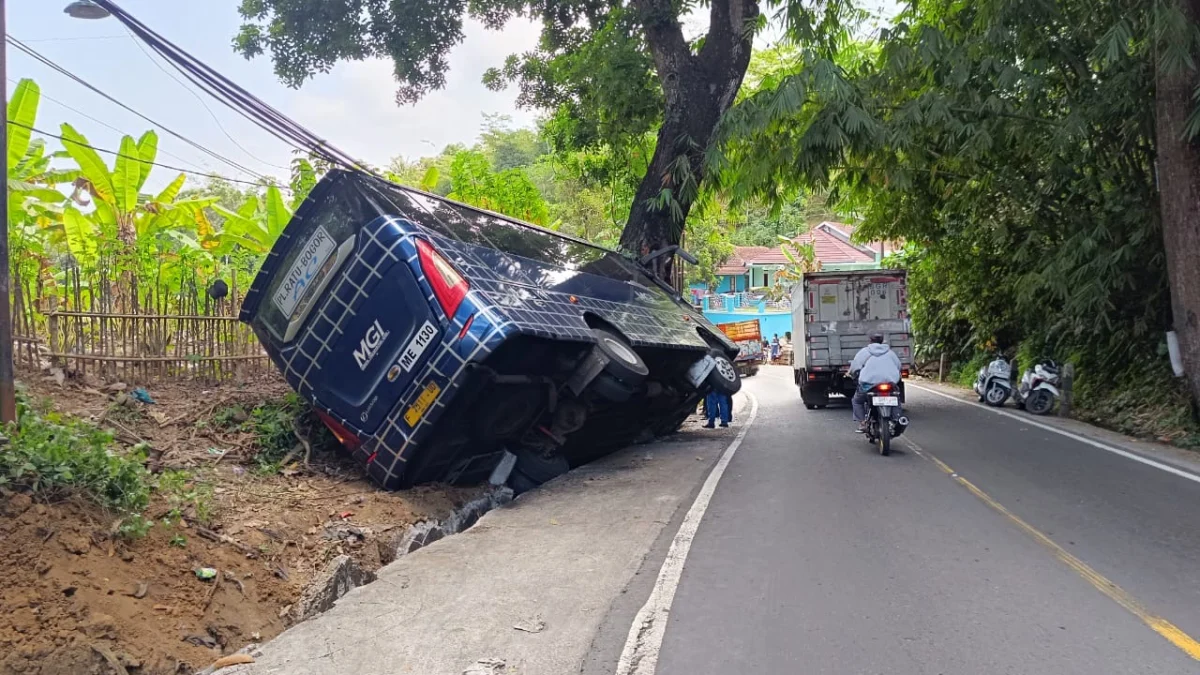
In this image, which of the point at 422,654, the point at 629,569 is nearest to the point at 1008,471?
the point at 629,569

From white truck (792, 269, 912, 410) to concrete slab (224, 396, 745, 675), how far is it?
1090cm

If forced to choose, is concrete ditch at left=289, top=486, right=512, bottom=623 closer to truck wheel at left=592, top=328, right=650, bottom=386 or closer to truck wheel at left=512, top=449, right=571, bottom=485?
truck wheel at left=512, top=449, right=571, bottom=485

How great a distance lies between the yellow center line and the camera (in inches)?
176

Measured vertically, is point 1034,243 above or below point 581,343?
above

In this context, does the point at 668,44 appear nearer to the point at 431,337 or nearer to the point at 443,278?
the point at 443,278

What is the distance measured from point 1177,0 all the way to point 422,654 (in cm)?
1100

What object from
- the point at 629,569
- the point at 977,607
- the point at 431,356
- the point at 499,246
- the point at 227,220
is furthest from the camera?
the point at 227,220

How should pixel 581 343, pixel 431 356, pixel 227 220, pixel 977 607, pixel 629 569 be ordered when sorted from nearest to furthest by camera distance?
pixel 977 607 → pixel 629 569 → pixel 431 356 → pixel 581 343 → pixel 227 220

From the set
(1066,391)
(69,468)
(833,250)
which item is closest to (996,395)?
(1066,391)

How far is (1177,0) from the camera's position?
1044 cm

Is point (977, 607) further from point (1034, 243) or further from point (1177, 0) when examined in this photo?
point (1034, 243)

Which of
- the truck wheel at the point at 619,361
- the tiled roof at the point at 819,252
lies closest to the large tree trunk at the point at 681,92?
the truck wheel at the point at 619,361

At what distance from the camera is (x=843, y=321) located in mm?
18938

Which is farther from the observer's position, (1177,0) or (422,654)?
(1177,0)
